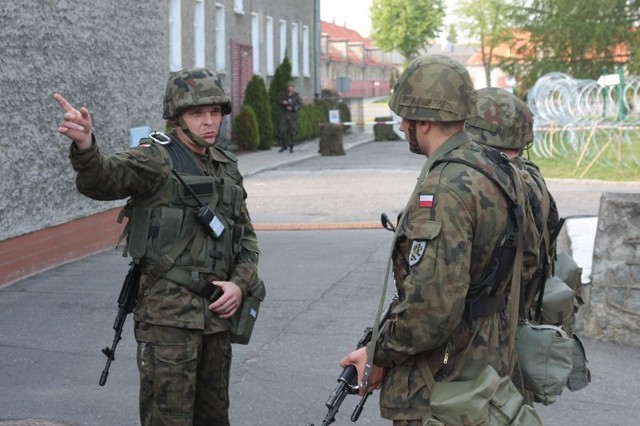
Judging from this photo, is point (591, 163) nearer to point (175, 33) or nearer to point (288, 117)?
point (175, 33)

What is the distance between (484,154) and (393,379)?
75cm

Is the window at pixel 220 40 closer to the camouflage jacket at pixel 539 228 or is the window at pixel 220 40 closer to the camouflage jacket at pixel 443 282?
the camouflage jacket at pixel 539 228

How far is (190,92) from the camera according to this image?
4625 millimetres

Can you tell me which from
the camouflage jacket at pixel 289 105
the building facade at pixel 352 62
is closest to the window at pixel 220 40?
the camouflage jacket at pixel 289 105

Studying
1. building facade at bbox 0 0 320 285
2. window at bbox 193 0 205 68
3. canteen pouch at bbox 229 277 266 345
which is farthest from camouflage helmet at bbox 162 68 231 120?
window at bbox 193 0 205 68

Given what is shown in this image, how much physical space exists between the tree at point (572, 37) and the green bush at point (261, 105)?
920 centimetres

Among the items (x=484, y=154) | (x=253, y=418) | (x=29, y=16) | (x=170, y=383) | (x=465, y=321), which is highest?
(x=29, y=16)

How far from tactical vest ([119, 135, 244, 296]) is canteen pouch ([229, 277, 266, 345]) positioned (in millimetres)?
166

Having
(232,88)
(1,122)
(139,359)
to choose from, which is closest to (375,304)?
(1,122)

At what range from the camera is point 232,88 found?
30.4m

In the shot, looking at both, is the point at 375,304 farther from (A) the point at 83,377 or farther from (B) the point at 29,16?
(B) the point at 29,16

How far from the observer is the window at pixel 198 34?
2795cm

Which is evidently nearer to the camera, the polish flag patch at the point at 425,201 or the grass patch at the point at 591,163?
the polish flag patch at the point at 425,201

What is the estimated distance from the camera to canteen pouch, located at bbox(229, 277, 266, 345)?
4695 millimetres
